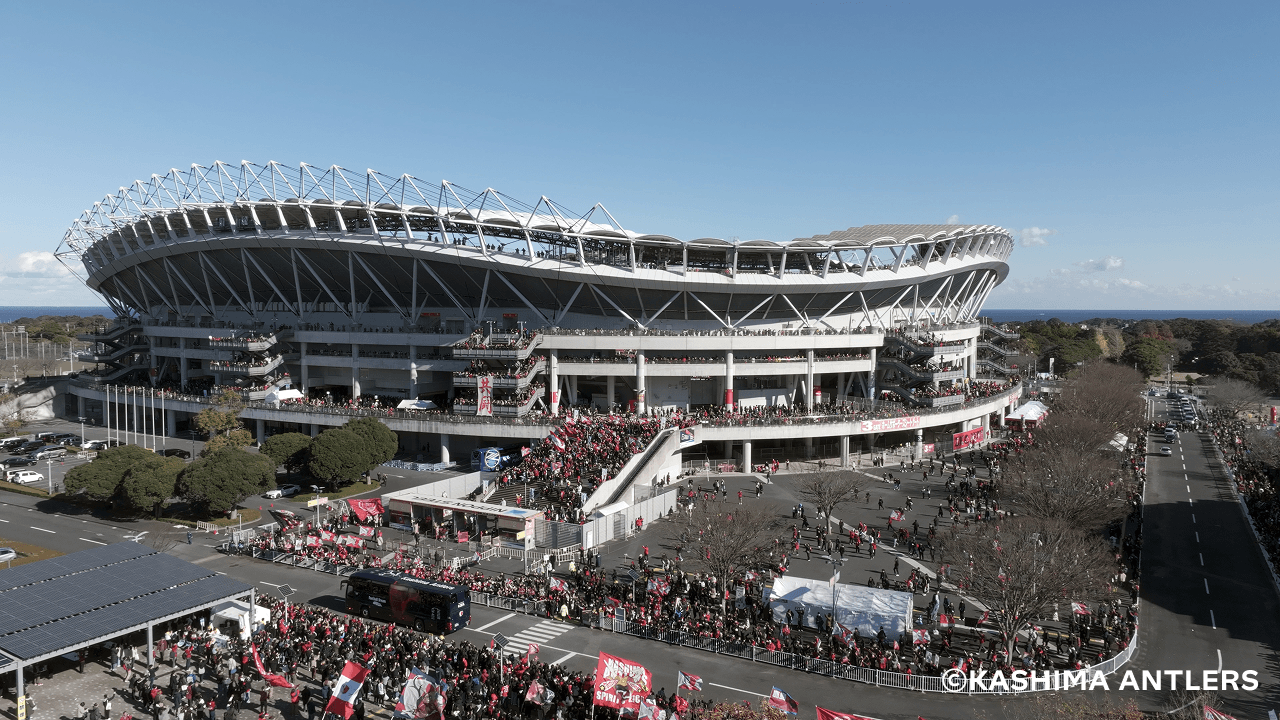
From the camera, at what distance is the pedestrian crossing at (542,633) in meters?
26.3

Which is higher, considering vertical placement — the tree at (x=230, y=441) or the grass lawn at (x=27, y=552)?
the tree at (x=230, y=441)

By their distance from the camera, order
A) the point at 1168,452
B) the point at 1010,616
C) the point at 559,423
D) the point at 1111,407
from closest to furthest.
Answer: the point at 1010,616, the point at 559,423, the point at 1111,407, the point at 1168,452

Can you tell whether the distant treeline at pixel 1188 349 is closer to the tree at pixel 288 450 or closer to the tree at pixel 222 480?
the tree at pixel 288 450

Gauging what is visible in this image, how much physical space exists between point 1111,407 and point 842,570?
4144 centimetres

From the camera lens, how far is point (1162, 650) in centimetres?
2552

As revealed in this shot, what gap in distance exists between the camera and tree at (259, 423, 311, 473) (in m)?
48.7

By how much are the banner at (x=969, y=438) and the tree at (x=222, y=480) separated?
49818mm

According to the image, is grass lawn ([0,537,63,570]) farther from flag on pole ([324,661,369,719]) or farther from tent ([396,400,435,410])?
tent ([396,400,435,410])

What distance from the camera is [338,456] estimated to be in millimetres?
46969

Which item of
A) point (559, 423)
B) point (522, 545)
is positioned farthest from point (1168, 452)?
point (522, 545)

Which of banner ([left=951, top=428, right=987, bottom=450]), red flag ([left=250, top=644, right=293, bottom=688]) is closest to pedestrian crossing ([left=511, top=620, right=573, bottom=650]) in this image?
red flag ([left=250, top=644, right=293, bottom=688])

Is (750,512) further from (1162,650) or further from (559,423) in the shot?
(559,423)

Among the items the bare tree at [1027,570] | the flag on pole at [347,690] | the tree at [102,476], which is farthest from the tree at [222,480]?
the bare tree at [1027,570]

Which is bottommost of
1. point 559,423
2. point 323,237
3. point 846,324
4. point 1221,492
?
point 1221,492
